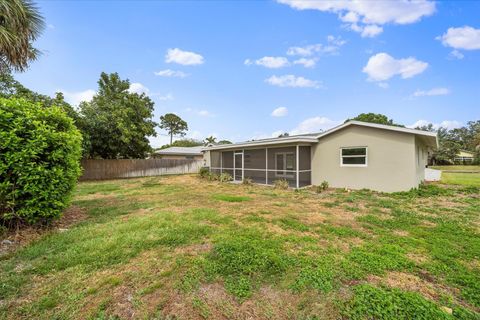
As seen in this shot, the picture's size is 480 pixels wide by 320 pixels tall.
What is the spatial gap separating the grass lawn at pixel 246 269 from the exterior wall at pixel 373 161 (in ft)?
12.1

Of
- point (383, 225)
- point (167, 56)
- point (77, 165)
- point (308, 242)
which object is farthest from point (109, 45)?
point (383, 225)

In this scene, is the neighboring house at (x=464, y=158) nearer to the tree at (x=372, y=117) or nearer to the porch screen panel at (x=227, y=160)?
the tree at (x=372, y=117)

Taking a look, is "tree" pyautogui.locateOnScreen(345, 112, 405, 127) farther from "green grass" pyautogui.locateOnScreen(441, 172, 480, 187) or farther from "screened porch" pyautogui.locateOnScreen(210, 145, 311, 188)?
"screened porch" pyautogui.locateOnScreen(210, 145, 311, 188)

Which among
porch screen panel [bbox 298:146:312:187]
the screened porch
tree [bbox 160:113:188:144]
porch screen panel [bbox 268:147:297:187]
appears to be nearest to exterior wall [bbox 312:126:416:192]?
porch screen panel [bbox 298:146:312:187]

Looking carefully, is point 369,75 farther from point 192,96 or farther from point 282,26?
point 192,96

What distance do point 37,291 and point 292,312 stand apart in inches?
118

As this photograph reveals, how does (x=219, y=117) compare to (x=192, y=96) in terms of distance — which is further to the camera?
(x=219, y=117)

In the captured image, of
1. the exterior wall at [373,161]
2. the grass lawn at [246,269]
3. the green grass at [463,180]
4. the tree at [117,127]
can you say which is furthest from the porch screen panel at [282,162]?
the tree at [117,127]

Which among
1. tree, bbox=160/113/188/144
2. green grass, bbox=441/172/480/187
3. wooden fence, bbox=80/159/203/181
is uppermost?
tree, bbox=160/113/188/144

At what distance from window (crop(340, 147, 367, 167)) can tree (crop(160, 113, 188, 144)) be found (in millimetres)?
41774

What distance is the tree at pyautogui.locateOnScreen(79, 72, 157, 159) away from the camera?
1479 cm

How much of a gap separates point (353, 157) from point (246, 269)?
920 cm

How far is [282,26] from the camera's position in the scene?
36.6 feet

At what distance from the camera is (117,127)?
1521cm
